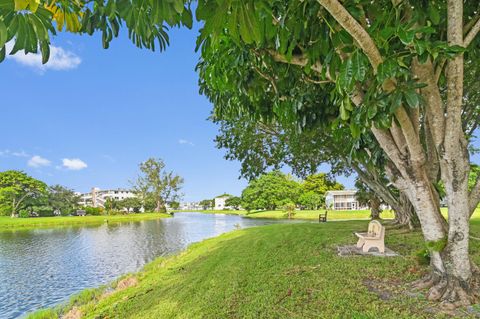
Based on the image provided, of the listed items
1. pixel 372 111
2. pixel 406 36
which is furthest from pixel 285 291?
pixel 406 36

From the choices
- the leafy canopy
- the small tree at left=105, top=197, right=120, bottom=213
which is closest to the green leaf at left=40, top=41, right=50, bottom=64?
the leafy canopy

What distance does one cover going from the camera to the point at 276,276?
519 centimetres

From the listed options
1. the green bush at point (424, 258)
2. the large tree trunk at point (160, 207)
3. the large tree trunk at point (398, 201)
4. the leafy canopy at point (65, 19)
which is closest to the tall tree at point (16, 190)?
the large tree trunk at point (160, 207)

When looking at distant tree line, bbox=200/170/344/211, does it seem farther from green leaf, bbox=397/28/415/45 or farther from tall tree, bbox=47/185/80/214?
green leaf, bbox=397/28/415/45

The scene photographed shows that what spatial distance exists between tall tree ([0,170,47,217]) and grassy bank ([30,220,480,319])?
44.2 m

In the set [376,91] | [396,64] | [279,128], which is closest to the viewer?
[396,64]

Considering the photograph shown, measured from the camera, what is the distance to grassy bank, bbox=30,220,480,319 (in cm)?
358

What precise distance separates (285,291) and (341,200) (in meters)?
54.0

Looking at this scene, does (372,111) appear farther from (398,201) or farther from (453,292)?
(398,201)

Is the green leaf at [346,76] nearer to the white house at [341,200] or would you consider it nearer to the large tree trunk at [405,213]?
→ the large tree trunk at [405,213]

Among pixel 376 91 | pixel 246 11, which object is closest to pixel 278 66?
pixel 376 91

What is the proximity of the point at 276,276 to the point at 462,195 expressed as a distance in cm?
315

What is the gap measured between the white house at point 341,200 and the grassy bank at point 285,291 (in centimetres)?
4871

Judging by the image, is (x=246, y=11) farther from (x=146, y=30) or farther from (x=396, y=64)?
(x=396, y=64)
